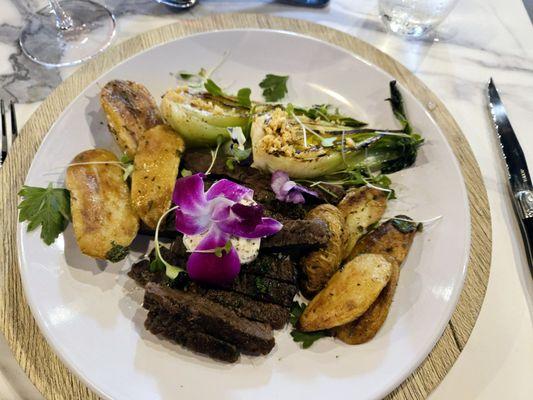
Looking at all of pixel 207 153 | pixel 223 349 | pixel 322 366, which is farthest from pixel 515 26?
pixel 223 349

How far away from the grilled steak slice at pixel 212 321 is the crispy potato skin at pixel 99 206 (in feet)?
1.01

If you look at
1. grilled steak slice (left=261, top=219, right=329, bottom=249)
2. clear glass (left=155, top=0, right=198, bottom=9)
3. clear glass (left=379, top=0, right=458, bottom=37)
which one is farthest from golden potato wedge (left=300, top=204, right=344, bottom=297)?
clear glass (left=155, top=0, right=198, bottom=9)

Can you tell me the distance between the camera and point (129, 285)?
7.29ft

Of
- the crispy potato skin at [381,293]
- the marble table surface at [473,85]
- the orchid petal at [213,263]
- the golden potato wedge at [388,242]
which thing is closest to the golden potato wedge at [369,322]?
the crispy potato skin at [381,293]

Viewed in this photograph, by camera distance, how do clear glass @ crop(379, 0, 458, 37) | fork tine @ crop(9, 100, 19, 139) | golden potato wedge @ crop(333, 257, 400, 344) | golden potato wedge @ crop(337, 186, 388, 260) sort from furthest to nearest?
clear glass @ crop(379, 0, 458, 37) → fork tine @ crop(9, 100, 19, 139) → golden potato wedge @ crop(337, 186, 388, 260) → golden potato wedge @ crop(333, 257, 400, 344)

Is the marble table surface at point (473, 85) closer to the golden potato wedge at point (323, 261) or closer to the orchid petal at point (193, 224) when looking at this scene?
the golden potato wedge at point (323, 261)

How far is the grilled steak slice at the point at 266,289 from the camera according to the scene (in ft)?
6.92

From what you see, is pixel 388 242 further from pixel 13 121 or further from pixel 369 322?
pixel 13 121

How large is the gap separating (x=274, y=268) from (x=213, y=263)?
0.29m

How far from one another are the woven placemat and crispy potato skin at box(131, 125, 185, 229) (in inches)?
27.0

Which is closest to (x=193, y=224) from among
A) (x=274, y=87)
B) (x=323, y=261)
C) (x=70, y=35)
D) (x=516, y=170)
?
(x=323, y=261)

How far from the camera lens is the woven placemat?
200 cm

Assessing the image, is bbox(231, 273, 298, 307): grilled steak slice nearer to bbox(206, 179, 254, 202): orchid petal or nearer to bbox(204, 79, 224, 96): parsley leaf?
bbox(206, 179, 254, 202): orchid petal

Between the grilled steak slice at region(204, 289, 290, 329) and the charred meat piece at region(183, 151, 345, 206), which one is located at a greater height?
the charred meat piece at region(183, 151, 345, 206)
